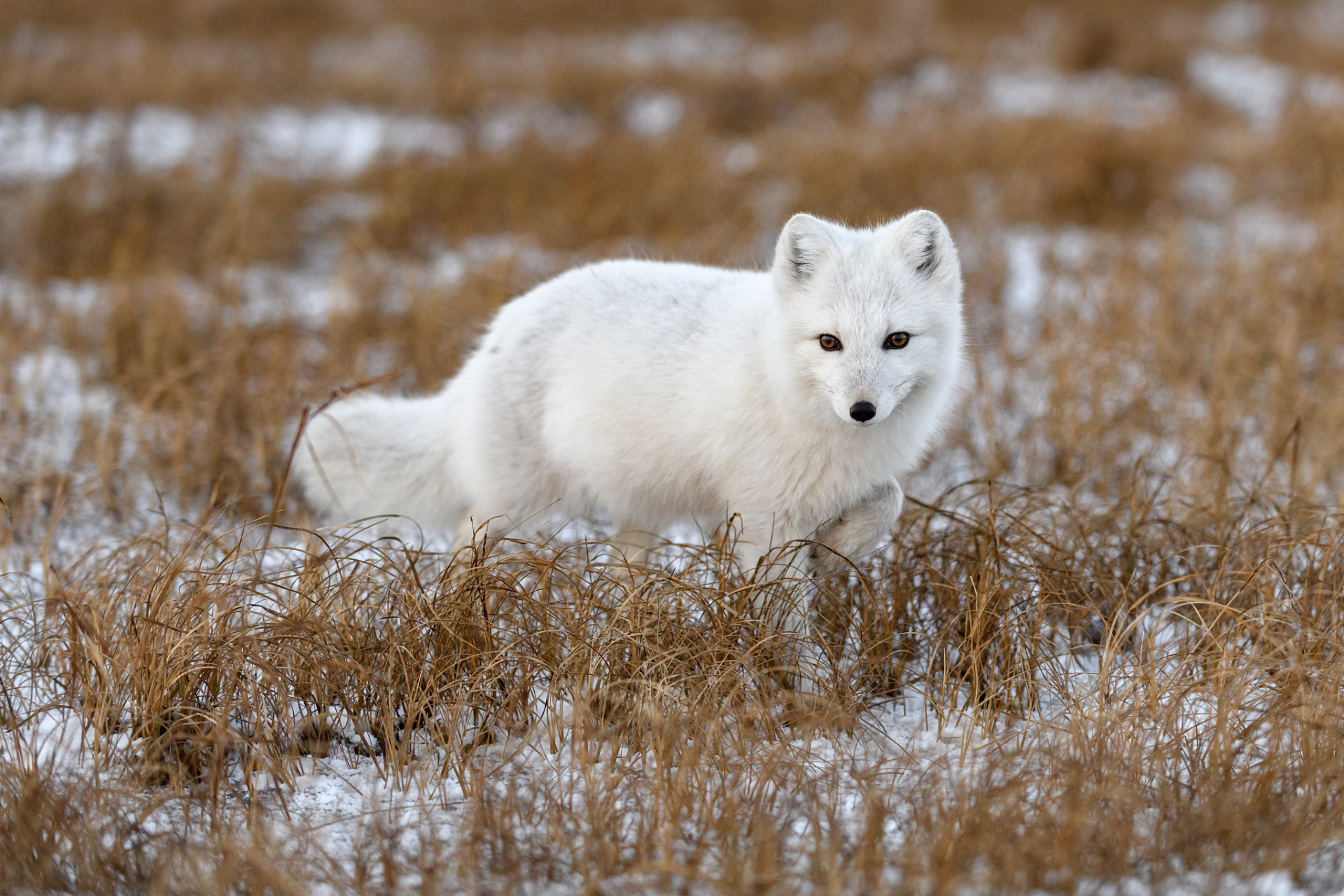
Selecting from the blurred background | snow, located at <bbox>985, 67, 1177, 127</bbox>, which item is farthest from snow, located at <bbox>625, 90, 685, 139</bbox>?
snow, located at <bbox>985, 67, 1177, 127</bbox>

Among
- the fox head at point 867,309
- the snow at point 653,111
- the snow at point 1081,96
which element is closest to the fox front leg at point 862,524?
the fox head at point 867,309

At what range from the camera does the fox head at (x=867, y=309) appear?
291cm

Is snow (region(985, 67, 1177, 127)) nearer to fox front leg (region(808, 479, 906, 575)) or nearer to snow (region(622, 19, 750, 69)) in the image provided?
snow (region(622, 19, 750, 69))

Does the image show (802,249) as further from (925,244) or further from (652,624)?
(652,624)

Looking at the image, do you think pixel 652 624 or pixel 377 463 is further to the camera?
pixel 377 463

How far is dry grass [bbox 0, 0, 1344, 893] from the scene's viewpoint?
2.42m

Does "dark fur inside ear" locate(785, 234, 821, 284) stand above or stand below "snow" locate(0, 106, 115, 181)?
below

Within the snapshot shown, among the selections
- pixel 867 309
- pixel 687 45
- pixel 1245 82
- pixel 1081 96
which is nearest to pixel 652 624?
pixel 867 309

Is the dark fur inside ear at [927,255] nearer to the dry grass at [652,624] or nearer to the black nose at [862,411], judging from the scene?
the black nose at [862,411]

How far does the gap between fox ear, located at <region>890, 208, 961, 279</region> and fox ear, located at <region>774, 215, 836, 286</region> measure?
206mm

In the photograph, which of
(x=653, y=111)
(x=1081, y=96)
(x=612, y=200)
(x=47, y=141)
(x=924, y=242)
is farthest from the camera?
(x=1081, y=96)

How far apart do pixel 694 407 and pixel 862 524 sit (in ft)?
2.10

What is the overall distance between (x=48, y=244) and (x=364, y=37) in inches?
289

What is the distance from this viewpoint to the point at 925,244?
120 inches
